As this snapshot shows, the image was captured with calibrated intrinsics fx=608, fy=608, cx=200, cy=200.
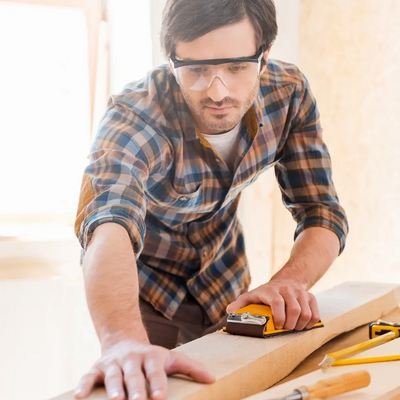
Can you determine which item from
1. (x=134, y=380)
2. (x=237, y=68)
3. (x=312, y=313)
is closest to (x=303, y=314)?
(x=312, y=313)

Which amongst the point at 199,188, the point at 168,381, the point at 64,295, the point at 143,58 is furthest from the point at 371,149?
the point at 168,381

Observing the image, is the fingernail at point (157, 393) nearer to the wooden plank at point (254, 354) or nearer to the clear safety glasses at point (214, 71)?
the wooden plank at point (254, 354)

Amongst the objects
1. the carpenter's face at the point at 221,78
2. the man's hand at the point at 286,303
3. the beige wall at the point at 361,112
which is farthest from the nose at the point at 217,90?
the beige wall at the point at 361,112

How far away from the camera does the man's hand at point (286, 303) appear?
1084mm

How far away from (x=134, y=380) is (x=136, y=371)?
0.02m

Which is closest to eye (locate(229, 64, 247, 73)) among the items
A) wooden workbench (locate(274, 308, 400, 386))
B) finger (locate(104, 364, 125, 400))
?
wooden workbench (locate(274, 308, 400, 386))

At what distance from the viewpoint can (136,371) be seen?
0.80 m

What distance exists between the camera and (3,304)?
224cm

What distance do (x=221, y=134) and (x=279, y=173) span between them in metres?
0.27

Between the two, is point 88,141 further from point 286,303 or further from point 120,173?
point 286,303

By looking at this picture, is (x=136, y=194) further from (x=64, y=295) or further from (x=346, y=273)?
(x=346, y=273)

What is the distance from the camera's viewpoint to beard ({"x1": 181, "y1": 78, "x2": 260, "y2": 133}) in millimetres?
1303

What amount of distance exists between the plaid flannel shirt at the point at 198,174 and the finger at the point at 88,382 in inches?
15.4

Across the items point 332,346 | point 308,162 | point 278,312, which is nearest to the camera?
point 278,312
